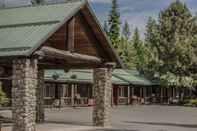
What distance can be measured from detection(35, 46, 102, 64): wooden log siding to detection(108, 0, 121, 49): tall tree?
59855 millimetres

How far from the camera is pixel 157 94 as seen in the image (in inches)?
2840

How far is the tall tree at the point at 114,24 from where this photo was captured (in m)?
88.6

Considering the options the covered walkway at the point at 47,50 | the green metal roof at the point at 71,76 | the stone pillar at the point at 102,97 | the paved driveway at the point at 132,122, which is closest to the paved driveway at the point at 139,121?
the paved driveway at the point at 132,122

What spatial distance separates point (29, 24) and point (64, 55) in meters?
2.18

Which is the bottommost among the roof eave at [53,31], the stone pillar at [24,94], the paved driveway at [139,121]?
the paved driveway at [139,121]

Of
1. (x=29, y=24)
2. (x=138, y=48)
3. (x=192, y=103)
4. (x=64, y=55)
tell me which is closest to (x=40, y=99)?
(x=64, y=55)

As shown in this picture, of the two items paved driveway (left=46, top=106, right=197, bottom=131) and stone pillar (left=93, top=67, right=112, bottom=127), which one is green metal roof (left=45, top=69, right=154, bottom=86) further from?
stone pillar (left=93, top=67, right=112, bottom=127)

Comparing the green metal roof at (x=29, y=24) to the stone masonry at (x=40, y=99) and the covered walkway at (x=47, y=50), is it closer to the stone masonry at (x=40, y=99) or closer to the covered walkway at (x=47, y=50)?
the covered walkway at (x=47, y=50)

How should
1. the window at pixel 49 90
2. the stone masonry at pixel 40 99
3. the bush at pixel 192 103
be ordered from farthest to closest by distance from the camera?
the bush at pixel 192 103, the window at pixel 49 90, the stone masonry at pixel 40 99

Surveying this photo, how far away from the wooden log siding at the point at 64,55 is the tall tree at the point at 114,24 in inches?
2356

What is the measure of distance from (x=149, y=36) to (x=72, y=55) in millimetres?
45591

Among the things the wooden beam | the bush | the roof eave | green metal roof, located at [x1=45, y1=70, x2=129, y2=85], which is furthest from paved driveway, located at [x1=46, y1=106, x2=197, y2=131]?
the bush

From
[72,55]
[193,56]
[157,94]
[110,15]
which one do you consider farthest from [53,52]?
[110,15]

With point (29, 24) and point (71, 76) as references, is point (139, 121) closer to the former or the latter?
point (29, 24)
